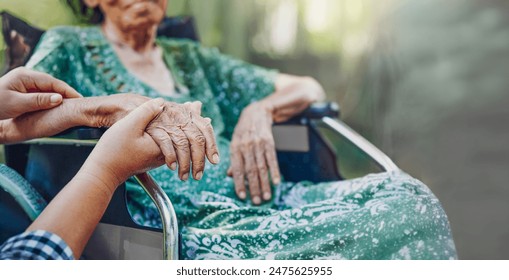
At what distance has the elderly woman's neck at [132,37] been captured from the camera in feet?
5.23

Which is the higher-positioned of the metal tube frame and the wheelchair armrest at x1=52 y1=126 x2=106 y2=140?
the wheelchair armrest at x1=52 y1=126 x2=106 y2=140

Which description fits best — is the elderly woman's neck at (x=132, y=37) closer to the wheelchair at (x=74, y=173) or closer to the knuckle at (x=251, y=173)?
the wheelchair at (x=74, y=173)

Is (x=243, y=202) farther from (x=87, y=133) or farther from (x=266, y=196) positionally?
(x=87, y=133)

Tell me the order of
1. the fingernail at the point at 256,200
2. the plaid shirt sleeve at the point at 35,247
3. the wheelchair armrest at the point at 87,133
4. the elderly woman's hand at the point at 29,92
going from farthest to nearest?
the fingernail at the point at 256,200
the elderly woman's hand at the point at 29,92
the wheelchair armrest at the point at 87,133
the plaid shirt sleeve at the point at 35,247

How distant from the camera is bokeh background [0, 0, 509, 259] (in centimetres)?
161

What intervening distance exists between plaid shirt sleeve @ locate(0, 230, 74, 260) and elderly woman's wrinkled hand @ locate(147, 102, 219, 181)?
11.4 inches

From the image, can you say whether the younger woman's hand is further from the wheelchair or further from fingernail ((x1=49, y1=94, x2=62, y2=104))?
fingernail ((x1=49, y1=94, x2=62, y2=104))

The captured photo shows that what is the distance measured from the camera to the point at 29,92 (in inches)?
54.9

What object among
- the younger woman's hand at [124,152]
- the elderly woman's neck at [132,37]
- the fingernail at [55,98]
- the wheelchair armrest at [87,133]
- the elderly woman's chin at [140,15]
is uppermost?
the elderly woman's chin at [140,15]

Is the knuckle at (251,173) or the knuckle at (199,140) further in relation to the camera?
the knuckle at (251,173)

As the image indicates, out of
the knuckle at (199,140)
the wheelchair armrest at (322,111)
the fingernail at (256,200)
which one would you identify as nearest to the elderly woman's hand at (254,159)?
the fingernail at (256,200)

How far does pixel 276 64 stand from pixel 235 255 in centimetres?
62

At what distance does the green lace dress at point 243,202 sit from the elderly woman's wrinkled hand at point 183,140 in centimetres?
13

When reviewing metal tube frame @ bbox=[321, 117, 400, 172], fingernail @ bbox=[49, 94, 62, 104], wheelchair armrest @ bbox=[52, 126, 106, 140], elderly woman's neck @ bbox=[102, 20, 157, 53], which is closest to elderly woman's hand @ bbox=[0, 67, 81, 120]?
fingernail @ bbox=[49, 94, 62, 104]
